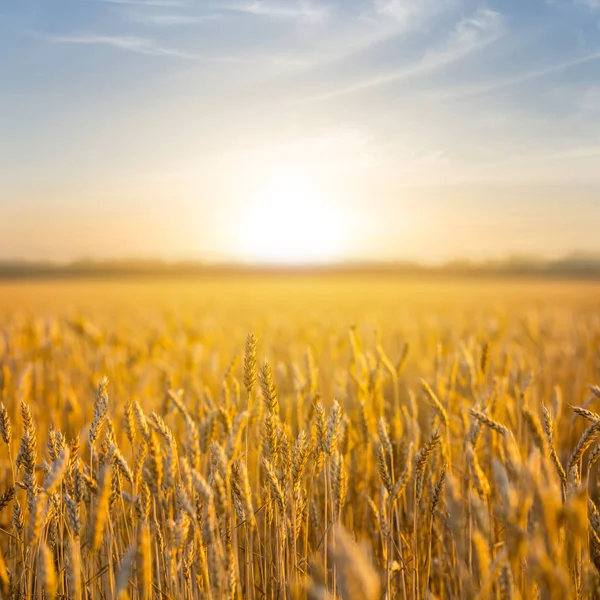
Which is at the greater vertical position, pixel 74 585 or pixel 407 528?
pixel 74 585

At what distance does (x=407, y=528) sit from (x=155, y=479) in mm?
1414

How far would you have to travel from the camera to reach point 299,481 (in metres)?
1.49

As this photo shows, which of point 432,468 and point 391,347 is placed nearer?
point 432,468

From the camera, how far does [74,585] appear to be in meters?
1.06

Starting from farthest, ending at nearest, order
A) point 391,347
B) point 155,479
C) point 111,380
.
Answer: point 391,347, point 111,380, point 155,479

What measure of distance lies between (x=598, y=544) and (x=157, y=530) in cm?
127

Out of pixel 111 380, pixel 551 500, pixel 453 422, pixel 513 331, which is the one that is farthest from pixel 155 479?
pixel 513 331

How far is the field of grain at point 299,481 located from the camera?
1132mm

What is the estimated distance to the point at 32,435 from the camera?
151 cm

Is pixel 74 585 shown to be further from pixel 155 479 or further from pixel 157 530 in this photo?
pixel 157 530

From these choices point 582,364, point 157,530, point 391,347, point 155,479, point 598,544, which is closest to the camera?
point 155,479

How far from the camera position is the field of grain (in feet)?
3.71

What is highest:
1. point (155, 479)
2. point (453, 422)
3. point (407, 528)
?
point (155, 479)

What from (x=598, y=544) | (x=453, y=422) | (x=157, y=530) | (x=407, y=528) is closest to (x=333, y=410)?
(x=157, y=530)
